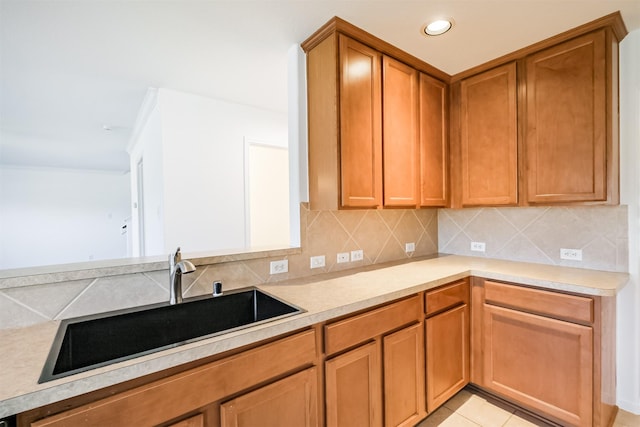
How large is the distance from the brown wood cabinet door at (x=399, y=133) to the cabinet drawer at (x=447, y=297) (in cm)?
61

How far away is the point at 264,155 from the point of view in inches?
125

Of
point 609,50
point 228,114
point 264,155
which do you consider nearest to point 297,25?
point 228,114

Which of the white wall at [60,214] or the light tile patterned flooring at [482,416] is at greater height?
the white wall at [60,214]

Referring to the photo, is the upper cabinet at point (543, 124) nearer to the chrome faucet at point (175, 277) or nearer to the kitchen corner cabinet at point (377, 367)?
the kitchen corner cabinet at point (377, 367)

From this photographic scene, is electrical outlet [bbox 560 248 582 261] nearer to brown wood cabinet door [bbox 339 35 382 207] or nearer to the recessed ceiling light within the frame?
brown wood cabinet door [bbox 339 35 382 207]

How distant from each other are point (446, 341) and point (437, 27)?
6.37ft

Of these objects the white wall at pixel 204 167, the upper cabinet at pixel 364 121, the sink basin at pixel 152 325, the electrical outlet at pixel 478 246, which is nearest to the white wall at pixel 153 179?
the white wall at pixel 204 167

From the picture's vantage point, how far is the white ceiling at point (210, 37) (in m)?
1.52

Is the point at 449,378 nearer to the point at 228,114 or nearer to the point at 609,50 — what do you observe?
the point at 609,50

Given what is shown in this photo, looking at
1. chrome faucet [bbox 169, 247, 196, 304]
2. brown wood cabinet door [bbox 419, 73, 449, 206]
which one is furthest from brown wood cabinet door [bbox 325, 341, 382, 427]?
brown wood cabinet door [bbox 419, 73, 449, 206]

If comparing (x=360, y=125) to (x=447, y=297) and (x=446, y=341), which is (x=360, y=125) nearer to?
(x=447, y=297)

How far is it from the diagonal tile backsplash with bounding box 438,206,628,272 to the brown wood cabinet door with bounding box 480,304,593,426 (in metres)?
0.67

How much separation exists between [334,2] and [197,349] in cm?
170

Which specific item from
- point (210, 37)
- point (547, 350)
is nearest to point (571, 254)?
point (547, 350)
